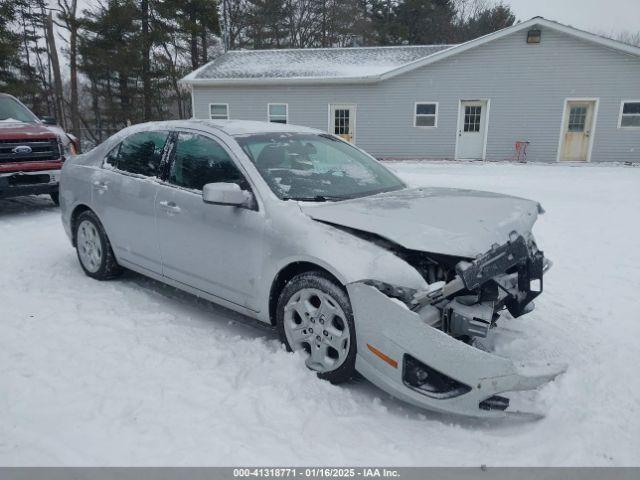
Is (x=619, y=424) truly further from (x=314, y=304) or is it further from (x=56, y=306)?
(x=56, y=306)

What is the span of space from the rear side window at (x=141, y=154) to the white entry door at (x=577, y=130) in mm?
17091

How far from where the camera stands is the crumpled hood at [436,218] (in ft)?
8.77

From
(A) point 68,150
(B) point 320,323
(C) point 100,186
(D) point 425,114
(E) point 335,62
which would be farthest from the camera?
(E) point 335,62

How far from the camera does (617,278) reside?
4.89 metres

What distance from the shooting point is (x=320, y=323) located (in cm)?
292

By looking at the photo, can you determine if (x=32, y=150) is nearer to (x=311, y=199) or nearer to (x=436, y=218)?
(x=311, y=199)

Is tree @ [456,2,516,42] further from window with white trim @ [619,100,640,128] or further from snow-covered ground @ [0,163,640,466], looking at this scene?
snow-covered ground @ [0,163,640,466]

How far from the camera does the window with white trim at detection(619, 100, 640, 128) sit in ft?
54.2

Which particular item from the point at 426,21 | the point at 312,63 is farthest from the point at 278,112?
the point at 426,21

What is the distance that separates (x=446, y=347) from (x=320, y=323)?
83cm

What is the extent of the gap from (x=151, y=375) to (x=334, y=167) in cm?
216

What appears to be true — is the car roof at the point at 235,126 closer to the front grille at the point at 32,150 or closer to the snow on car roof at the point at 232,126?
the snow on car roof at the point at 232,126

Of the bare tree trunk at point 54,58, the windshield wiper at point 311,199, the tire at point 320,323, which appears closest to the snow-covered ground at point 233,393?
the tire at point 320,323

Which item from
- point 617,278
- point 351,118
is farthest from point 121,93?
point 617,278
